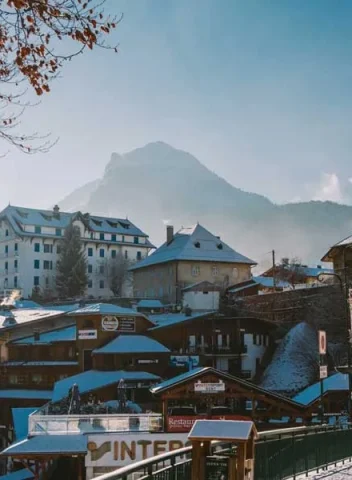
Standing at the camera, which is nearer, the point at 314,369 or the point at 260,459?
the point at 260,459

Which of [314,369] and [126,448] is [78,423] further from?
[314,369]

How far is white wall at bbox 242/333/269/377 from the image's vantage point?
2443 inches

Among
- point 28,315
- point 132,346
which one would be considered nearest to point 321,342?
point 132,346

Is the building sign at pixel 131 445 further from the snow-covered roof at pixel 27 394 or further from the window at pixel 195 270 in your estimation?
the window at pixel 195 270

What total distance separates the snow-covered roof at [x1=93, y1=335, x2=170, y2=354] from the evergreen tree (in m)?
43.5

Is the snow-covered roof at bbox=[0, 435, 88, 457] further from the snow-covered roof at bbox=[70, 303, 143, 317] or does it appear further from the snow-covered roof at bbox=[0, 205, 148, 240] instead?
the snow-covered roof at bbox=[0, 205, 148, 240]

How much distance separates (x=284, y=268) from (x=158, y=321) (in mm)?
43231

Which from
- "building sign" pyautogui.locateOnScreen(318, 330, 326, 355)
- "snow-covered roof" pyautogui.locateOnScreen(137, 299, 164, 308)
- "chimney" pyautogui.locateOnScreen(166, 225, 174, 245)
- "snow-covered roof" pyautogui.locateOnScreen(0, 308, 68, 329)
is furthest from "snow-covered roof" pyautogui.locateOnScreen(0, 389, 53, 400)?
"chimney" pyautogui.locateOnScreen(166, 225, 174, 245)

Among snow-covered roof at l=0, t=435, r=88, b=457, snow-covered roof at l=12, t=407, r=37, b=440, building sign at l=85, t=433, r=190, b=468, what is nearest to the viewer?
snow-covered roof at l=0, t=435, r=88, b=457

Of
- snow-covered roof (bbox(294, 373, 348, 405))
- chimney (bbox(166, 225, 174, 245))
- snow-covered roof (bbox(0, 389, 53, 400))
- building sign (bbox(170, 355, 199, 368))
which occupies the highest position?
chimney (bbox(166, 225, 174, 245))

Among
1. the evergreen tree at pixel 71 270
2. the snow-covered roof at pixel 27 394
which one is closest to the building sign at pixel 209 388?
the snow-covered roof at pixel 27 394

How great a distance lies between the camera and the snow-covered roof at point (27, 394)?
54312 mm

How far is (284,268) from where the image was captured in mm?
102500

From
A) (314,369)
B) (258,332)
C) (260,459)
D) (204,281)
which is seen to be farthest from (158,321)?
(260,459)
